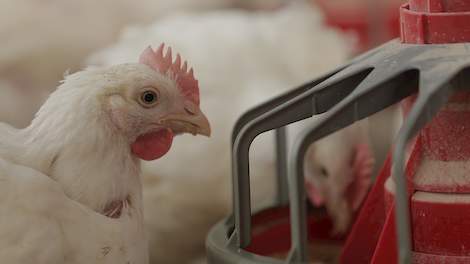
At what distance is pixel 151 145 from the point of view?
107cm

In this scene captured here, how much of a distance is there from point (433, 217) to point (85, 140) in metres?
0.43

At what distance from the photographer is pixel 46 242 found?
35.7 inches

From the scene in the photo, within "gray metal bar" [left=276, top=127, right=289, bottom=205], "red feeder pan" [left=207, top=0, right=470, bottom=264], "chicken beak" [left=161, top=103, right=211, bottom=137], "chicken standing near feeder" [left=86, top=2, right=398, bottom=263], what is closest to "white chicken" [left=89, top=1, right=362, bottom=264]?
"chicken standing near feeder" [left=86, top=2, right=398, bottom=263]

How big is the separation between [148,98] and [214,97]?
24.7 inches

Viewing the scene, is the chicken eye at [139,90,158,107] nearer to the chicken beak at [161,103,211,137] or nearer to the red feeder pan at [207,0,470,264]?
the chicken beak at [161,103,211,137]

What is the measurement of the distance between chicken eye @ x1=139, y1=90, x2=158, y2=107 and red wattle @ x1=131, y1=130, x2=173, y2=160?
5 cm

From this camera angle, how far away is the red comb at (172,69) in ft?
3.47

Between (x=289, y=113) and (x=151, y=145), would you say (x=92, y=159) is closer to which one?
(x=151, y=145)

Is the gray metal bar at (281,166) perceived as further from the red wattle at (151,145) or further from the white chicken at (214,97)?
the red wattle at (151,145)

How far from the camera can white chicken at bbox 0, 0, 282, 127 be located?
158 centimetres

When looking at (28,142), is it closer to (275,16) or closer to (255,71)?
(255,71)

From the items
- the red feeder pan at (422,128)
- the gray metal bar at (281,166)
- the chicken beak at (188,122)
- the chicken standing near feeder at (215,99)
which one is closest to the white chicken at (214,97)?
the chicken standing near feeder at (215,99)

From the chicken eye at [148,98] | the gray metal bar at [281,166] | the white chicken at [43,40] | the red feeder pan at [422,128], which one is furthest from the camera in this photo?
the white chicken at [43,40]

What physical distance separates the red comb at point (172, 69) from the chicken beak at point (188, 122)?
2 centimetres
